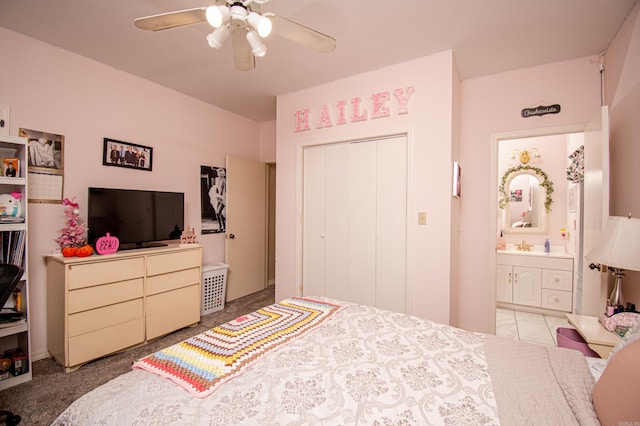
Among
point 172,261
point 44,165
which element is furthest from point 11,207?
point 172,261

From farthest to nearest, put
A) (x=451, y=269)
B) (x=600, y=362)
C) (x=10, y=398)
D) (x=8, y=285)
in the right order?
(x=451, y=269), (x=10, y=398), (x=8, y=285), (x=600, y=362)

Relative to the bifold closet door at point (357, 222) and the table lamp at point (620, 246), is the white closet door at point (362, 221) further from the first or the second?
the table lamp at point (620, 246)

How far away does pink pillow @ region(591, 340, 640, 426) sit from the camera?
27.6 inches

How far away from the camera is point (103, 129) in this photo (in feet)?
8.87

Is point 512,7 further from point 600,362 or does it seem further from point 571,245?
point 571,245

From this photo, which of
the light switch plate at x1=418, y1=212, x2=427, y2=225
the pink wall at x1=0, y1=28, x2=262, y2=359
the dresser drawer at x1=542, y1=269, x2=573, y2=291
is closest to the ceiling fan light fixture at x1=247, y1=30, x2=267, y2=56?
the light switch plate at x1=418, y1=212, x2=427, y2=225

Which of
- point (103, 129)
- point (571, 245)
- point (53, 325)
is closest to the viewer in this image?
point (53, 325)

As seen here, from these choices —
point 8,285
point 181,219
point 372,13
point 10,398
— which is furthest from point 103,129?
point 372,13

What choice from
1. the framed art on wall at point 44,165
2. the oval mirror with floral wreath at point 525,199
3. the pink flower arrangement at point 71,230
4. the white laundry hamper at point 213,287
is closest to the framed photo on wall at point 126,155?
the framed art on wall at point 44,165

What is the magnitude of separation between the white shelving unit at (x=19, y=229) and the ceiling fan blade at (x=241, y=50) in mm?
1710

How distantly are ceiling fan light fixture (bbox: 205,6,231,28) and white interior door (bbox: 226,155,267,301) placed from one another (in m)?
2.55

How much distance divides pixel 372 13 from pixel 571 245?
142 inches

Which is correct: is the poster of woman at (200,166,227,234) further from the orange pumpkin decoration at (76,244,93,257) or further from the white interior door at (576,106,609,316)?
the white interior door at (576,106,609,316)

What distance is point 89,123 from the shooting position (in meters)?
2.61
